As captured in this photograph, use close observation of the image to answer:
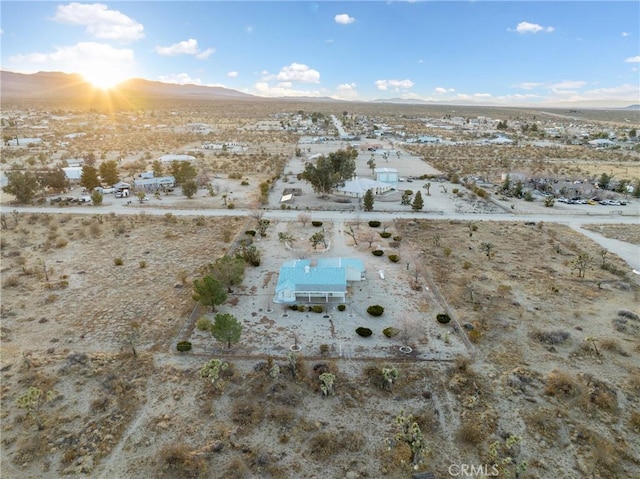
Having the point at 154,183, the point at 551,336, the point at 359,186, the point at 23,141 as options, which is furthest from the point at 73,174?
the point at 551,336

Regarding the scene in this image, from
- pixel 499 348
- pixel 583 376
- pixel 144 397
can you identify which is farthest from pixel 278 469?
pixel 583 376

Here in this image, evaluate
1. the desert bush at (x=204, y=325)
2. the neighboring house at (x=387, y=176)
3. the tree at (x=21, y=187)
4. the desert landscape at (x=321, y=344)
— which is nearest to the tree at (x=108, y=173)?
the desert landscape at (x=321, y=344)

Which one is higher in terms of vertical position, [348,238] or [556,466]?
[348,238]

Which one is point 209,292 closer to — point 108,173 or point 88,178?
point 88,178

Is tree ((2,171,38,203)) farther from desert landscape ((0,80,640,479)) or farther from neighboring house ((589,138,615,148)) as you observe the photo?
neighboring house ((589,138,615,148))

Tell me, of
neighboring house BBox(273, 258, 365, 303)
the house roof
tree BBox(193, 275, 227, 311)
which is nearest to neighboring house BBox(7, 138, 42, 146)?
the house roof

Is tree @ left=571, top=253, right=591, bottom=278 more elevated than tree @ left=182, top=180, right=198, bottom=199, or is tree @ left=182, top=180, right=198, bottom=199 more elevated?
tree @ left=182, top=180, right=198, bottom=199

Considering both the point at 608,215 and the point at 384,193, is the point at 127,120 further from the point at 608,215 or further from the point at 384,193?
the point at 608,215
